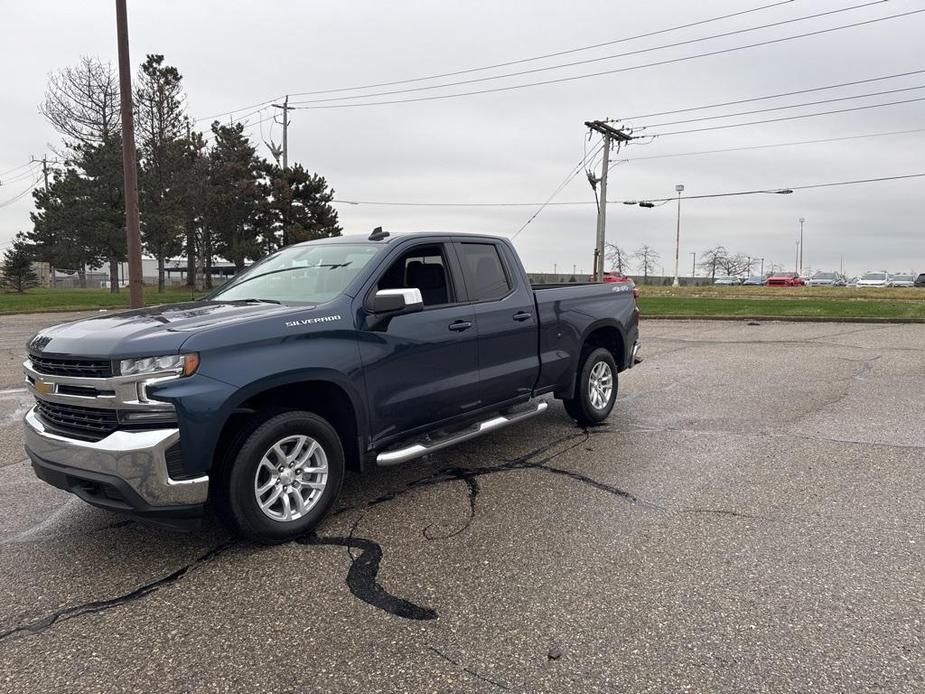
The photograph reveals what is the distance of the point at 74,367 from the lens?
3561 mm

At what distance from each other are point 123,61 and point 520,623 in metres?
15.1

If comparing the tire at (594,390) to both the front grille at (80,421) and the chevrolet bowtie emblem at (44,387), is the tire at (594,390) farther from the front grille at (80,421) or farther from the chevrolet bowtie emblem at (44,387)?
the chevrolet bowtie emblem at (44,387)

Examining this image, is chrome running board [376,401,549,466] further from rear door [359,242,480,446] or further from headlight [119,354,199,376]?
headlight [119,354,199,376]

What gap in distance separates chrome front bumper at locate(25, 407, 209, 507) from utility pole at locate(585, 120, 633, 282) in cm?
3210

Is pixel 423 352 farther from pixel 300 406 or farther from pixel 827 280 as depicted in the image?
pixel 827 280

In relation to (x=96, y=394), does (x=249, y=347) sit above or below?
above

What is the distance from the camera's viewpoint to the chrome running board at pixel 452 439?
432 centimetres

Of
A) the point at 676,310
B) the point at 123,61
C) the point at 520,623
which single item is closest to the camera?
the point at 520,623

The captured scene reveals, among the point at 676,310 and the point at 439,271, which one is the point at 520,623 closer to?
the point at 439,271

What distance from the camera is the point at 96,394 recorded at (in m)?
3.47

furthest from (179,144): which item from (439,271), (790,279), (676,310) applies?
(790,279)

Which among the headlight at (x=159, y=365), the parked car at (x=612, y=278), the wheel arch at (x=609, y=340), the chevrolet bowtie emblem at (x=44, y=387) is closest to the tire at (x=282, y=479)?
the headlight at (x=159, y=365)

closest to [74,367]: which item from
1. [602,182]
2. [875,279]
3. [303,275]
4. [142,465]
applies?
[142,465]

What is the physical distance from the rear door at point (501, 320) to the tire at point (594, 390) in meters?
0.88
